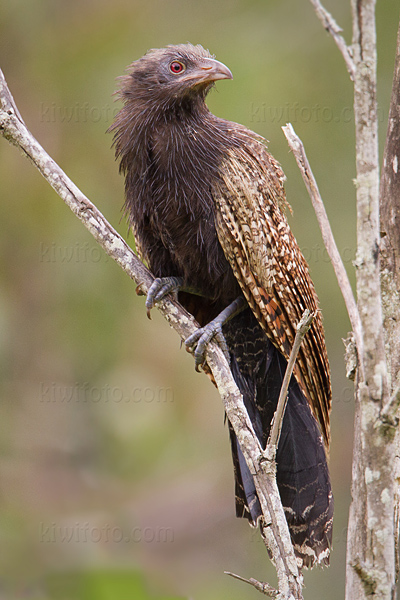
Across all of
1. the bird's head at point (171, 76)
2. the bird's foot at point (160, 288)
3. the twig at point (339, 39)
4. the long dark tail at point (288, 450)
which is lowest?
the long dark tail at point (288, 450)

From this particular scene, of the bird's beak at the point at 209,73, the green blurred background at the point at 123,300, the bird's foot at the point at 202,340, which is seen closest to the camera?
the bird's foot at the point at 202,340

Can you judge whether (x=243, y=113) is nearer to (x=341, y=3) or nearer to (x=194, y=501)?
(x=341, y=3)

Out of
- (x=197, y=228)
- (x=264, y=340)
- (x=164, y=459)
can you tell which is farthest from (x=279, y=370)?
(x=164, y=459)

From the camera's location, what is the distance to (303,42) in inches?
222

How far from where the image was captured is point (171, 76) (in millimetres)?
2789

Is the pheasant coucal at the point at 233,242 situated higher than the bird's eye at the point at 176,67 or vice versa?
the bird's eye at the point at 176,67

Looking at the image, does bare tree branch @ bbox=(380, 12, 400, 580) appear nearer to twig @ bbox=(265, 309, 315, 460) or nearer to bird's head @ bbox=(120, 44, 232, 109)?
twig @ bbox=(265, 309, 315, 460)

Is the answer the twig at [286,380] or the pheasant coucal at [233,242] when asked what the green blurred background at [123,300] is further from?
the twig at [286,380]

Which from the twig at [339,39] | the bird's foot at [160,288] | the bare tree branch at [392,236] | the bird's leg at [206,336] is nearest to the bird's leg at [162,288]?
the bird's foot at [160,288]

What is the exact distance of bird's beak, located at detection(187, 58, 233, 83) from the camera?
8.95ft

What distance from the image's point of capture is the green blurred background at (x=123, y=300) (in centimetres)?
500

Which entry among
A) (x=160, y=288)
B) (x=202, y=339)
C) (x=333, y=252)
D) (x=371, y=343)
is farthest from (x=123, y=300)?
(x=371, y=343)

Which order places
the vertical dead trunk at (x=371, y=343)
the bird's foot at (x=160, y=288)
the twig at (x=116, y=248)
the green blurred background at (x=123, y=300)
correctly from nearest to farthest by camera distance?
1. the vertical dead trunk at (x=371, y=343)
2. the twig at (x=116, y=248)
3. the bird's foot at (x=160, y=288)
4. the green blurred background at (x=123, y=300)

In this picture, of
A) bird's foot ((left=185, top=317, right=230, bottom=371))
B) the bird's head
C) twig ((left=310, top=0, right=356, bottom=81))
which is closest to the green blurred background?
the bird's head
